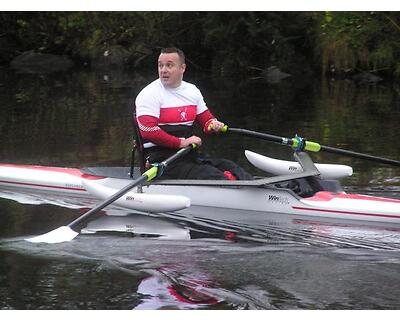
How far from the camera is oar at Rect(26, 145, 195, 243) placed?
26.0 ft

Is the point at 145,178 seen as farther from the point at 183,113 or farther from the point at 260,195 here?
the point at 260,195

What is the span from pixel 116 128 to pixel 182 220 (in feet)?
26.0

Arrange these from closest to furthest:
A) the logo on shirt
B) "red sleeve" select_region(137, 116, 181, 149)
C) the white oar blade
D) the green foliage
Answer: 1. the white oar blade
2. "red sleeve" select_region(137, 116, 181, 149)
3. the logo on shirt
4. the green foliage

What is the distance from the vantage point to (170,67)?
9172mm

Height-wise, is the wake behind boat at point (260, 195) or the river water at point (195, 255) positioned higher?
the wake behind boat at point (260, 195)

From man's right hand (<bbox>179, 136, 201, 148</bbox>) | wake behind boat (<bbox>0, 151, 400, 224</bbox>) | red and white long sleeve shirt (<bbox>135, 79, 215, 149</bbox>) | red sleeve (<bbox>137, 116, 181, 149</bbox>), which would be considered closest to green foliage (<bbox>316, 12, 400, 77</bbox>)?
wake behind boat (<bbox>0, 151, 400, 224</bbox>)

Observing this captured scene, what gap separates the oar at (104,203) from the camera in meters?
7.93

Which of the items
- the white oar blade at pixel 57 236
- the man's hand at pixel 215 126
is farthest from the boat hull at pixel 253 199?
the white oar blade at pixel 57 236

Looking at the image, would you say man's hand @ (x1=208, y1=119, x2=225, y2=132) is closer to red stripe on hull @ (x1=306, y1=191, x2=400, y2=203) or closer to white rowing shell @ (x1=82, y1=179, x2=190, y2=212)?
white rowing shell @ (x1=82, y1=179, x2=190, y2=212)

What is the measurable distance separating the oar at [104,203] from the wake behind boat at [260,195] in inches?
8.4

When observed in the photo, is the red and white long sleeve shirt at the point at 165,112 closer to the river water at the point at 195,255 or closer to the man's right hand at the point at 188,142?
the man's right hand at the point at 188,142

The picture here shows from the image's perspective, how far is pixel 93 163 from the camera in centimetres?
1217

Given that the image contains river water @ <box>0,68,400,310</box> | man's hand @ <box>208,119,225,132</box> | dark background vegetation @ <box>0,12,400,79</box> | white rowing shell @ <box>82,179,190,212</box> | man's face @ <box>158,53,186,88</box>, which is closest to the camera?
river water @ <box>0,68,400,310</box>

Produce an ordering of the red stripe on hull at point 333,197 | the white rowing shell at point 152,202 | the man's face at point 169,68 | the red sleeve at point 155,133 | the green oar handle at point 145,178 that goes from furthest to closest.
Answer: the man's face at point 169,68
the red sleeve at point 155,133
the red stripe on hull at point 333,197
the white rowing shell at point 152,202
the green oar handle at point 145,178
